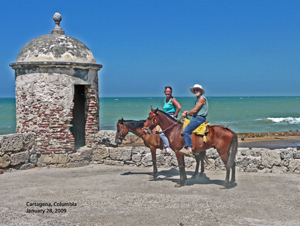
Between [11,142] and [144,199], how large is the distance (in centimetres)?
515

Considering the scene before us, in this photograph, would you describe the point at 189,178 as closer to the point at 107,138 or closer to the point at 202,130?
the point at 202,130

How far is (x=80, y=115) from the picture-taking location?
1350 centimetres

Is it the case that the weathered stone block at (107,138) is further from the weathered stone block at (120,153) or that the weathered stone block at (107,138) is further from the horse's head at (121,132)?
the horse's head at (121,132)

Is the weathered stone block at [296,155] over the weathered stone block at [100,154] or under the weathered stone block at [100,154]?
over

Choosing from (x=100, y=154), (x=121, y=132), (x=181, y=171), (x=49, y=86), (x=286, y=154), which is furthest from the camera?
(x=100, y=154)

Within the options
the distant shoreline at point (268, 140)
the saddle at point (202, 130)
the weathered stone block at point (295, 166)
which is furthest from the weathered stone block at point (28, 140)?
the distant shoreline at point (268, 140)

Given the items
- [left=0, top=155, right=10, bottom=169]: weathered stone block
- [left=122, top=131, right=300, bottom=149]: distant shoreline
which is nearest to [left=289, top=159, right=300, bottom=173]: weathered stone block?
[left=0, top=155, right=10, bottom=169]: weathered stone block

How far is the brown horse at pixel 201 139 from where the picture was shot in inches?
339

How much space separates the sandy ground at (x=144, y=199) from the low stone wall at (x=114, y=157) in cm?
39

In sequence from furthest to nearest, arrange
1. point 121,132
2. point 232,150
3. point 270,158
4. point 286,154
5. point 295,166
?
point 270,158 → point 286,154 → point 295,166 → point 121,132 → point 232,150

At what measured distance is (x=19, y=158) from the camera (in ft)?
35.7

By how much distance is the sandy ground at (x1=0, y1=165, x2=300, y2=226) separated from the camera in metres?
6.60

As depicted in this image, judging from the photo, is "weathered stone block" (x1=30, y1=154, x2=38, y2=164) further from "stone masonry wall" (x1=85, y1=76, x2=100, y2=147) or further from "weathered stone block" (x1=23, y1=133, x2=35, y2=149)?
"stone masonry wall" (x1=85, y1=76, x2=100, y2=147)

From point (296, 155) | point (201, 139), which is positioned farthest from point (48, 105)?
point (296, 155)
